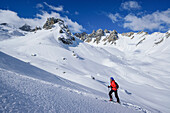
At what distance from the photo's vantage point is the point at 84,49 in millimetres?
49188

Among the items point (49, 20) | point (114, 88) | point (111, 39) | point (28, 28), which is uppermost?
point (111, 39)

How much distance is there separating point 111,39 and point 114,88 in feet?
556

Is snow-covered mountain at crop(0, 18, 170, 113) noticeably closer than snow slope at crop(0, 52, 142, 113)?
No

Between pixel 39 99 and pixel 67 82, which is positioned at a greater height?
pixel 39 99

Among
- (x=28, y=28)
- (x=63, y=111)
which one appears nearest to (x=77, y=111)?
(x=63, y=111)

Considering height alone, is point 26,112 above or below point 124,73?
below

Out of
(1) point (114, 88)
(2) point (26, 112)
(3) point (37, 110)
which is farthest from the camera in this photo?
(1) point (114, 88)

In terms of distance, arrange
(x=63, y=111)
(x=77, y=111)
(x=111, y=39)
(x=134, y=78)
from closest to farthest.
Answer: (x=63, y=111) → (x=77, y=111) → (x=134, y=78) → (x=111, y=39)

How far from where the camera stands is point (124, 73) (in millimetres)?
29828

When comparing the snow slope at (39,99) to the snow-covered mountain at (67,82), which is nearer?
the snow slope at (39,99)

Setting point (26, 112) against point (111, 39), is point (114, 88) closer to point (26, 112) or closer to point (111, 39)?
point (26, 112)

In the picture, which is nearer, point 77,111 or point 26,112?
point 26,112

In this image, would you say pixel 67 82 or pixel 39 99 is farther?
pixel 67 82

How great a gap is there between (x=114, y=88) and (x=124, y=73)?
25.6 m
